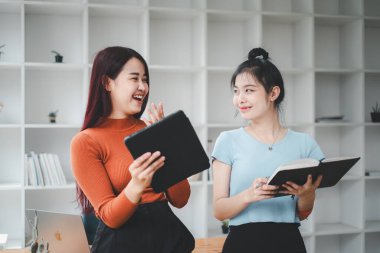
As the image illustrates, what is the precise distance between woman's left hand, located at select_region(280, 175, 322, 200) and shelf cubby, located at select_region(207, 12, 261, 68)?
231cm

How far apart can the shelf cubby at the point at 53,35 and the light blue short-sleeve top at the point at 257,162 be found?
2.26 m

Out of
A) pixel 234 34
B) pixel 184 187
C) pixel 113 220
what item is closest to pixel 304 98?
pixel 234 34

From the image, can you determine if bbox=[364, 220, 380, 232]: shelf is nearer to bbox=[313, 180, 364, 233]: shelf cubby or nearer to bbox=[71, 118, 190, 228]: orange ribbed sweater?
bbox=[313, 180, 364, 233]: shelf cubby

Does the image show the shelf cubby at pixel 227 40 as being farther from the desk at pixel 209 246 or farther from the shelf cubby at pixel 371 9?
the desk at pixel 209 246

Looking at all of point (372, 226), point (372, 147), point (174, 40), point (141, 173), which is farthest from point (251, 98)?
point (372, 147)

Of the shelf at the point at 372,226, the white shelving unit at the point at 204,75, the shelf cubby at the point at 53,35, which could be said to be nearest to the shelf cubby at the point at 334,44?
the white shelving unit at the point at 204,75

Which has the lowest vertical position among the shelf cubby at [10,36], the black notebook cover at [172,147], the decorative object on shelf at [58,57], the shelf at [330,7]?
the black notebook cover at [172,147]

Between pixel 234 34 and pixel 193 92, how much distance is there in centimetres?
64

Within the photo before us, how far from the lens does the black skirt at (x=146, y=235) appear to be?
1365mm

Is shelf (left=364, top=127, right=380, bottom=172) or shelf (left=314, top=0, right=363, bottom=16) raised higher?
shelf (left=314, top=0, right=363, bottom=16)

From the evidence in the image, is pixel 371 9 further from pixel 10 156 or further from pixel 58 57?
pixel 10 156

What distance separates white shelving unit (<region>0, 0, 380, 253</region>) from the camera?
3.54 m

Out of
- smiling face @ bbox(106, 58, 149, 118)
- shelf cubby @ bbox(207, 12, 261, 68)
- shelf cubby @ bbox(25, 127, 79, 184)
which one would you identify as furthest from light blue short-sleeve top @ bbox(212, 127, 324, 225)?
shelf cubby @ bbox(207, 12, 261, 68)

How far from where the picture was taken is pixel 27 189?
3.32 metres
